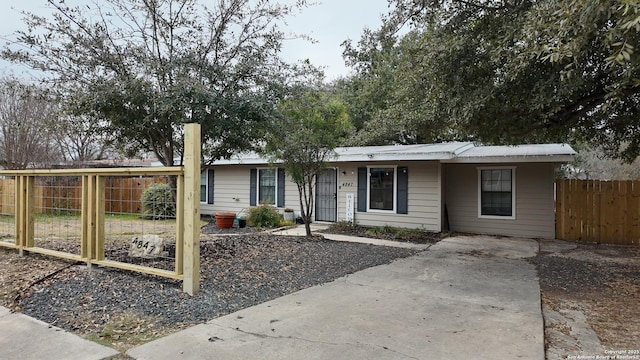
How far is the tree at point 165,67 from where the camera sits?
5281 millimetres

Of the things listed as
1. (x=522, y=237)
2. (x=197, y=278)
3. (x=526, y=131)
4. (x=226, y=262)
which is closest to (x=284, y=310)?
(x=197, y=278)

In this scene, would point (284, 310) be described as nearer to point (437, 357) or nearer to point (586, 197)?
point (437, 357)

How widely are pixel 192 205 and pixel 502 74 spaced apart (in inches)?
184

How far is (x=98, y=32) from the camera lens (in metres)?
5.54

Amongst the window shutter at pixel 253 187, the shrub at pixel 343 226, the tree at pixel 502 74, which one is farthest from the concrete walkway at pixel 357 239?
the window shutter at pixel 253 187

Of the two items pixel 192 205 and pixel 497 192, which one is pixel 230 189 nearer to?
pixel 497 192

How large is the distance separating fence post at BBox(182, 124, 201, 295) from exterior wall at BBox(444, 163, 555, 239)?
8.40 m

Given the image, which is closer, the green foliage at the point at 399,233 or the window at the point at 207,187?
the green foliage at the point at 399,233

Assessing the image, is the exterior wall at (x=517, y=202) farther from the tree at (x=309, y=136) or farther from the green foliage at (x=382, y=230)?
the tree at (x=309, y=136)

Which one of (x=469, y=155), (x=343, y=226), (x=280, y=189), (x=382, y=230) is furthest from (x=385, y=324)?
(x=280, y=189)

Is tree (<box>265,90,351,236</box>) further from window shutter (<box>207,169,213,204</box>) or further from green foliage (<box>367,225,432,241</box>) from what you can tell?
window shutter (<box>207,169,213,204</box>)

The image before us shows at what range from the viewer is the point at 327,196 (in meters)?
12.1

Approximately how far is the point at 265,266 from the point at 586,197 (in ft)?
27.4

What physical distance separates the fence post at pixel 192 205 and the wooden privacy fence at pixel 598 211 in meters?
9.25
